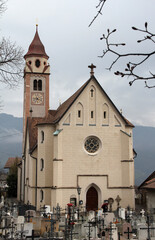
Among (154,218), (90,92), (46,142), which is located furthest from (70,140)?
(154,218)

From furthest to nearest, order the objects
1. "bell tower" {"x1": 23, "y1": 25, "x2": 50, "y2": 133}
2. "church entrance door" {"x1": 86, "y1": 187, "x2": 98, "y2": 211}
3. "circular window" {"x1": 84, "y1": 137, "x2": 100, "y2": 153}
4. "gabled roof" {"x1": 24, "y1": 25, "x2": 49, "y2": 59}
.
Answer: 1. "gabled roof" {"x1": 24, "y1": 25, "x2": 49, "y2": 59}
2. "bell tower" {"x1": 23, "y1": 25, "x2": 50, "y2": 133}
3. "circular window" {"x1": 84, "y1": 137, "x2": 100, "y2": 153}
4. "church entrance door" {"x1": 86, "y1": 187, "x2": 98, "y2": 211}

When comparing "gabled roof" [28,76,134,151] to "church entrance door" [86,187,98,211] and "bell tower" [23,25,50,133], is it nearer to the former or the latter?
"bell tower" [23,25,50,133]

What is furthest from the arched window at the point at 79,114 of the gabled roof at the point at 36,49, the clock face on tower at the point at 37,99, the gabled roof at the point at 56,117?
the gabled roof at the point at 36,49

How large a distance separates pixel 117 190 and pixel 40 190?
7733 millimetres

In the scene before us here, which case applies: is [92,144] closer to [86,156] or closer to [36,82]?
[86,156]

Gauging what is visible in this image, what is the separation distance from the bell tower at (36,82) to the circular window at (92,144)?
17.2 metres

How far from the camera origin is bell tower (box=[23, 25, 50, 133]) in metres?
49.4

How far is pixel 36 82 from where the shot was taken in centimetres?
5097

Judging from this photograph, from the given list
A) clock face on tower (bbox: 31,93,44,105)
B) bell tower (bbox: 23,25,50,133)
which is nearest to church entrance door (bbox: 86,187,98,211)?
bell tower (bbox: 23,25,50,133)

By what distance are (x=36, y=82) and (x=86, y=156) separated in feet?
71.2

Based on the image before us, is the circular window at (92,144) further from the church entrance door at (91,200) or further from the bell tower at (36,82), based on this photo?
the bell tower at (36,82)

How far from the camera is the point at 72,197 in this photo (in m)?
31.8

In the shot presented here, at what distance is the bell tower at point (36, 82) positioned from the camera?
162 feet

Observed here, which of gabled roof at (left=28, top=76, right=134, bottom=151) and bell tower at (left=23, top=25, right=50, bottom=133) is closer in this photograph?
gabled roof at (left=28, top=76, right=134, bottom=151)
